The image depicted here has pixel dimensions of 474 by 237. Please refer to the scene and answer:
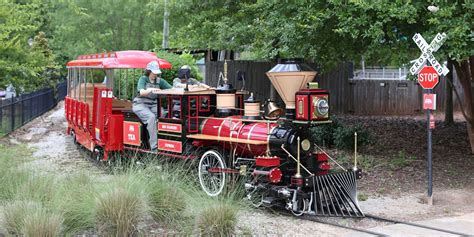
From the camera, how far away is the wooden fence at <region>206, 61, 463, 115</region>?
20.2 meters

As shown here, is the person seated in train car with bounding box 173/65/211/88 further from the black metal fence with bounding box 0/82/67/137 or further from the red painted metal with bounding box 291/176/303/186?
the black metal fence with bounding box 0/82/67/137

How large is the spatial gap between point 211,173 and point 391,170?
4.73 m

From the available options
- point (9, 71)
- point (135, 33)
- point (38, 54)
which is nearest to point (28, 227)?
point (9, 71)

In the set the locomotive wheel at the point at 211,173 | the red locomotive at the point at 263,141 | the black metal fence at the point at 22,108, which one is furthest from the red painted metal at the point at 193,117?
the black metal fence at the point at 22,108

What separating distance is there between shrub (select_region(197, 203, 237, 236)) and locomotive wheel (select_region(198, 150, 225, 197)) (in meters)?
2.13

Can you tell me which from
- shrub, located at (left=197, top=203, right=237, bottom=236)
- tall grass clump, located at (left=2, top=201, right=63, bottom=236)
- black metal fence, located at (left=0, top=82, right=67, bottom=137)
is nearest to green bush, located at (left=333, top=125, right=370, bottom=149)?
shrub, located at (left=197, top=203, right=237, bottom=236)

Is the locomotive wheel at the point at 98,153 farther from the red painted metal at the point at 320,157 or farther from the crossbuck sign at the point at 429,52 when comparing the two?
the crossbuck sign at the point at 429,52

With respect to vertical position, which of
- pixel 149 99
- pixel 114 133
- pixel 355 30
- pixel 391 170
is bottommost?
pixel 391 170

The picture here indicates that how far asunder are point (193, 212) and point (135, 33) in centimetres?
2681

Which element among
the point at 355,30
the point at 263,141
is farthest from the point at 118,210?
the point at 355,30

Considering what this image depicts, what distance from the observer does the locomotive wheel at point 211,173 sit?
29.1 ft

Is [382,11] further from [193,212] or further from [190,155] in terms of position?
[193,212]

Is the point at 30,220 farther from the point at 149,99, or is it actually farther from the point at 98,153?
the point at 98,153

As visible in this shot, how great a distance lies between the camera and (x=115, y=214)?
6.35 metres
